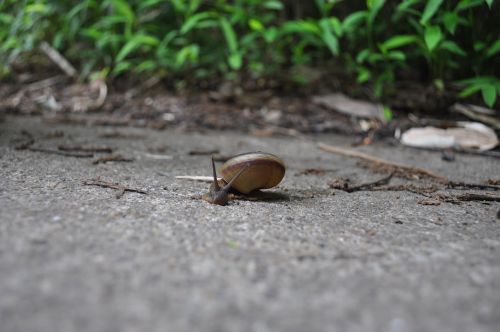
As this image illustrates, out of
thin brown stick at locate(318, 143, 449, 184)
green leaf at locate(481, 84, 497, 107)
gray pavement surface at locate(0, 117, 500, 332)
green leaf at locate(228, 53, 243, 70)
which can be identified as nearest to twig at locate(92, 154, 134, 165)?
gray pavement surface at locate(0, 117, 500, 332)

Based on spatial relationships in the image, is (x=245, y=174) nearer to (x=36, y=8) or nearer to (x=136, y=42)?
(x=136, y=42)

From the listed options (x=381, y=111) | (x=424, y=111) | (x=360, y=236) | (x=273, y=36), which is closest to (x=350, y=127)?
(x=381, y=111)

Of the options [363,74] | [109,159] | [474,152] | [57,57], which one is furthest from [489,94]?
[57,57]

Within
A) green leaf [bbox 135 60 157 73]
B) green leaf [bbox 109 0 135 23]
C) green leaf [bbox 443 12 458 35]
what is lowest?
green leaf [bbox 135 60 157 73]

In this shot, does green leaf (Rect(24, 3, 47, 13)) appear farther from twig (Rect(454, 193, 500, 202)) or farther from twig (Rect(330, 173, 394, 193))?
twig (Rect(454, 193, 500, 202))

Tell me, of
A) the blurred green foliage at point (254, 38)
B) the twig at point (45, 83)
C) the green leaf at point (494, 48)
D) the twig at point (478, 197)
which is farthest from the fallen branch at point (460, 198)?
the twig at point (45, 83)
